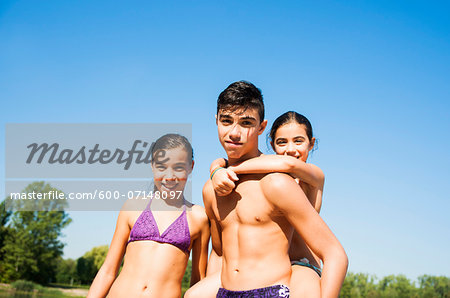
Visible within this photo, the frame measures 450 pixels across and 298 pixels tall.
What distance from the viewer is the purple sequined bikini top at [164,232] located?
4.13 meters

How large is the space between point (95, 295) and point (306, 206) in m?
2.69

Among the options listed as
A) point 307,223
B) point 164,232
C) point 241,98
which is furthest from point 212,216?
point 241,98

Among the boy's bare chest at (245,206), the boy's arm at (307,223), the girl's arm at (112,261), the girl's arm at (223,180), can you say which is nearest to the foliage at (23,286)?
the girl's arm at (112,261)

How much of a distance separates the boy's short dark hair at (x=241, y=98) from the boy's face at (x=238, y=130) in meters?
0.04

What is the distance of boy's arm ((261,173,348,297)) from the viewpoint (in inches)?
116

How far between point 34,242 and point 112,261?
53.7m

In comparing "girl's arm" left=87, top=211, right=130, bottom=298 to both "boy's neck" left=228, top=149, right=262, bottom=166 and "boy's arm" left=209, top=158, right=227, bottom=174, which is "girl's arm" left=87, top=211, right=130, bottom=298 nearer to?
"boy's arm" left=209, top=158, right=227, bottom=174

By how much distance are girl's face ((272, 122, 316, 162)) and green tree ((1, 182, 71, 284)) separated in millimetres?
49381

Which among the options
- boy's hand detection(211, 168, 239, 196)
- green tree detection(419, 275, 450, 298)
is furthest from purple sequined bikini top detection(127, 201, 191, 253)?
green tree detection(419, 275, 450, 298)

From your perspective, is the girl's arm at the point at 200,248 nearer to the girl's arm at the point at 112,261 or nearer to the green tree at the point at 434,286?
the girl's arm at the point at 112,261

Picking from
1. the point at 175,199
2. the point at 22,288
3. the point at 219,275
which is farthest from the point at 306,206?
the point at 22,288

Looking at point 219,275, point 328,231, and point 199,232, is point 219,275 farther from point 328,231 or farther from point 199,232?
point 328,231

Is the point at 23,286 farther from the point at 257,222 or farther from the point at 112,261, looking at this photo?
the point at 257,222

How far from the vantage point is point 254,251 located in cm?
316
